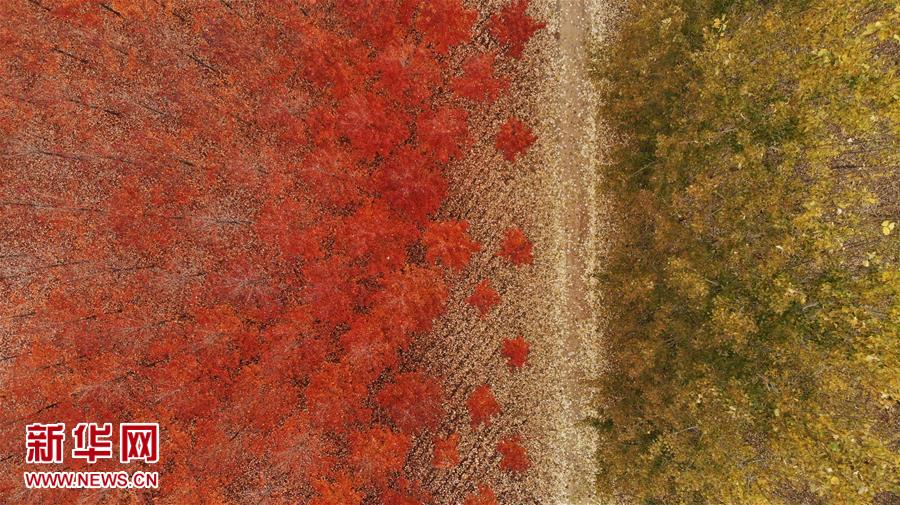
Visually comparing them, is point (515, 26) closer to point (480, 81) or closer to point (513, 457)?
point (480, 81)

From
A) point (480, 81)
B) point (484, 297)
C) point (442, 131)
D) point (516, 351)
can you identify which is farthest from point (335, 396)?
point (480, 81)

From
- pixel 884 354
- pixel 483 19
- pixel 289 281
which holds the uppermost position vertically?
pixel 483 19

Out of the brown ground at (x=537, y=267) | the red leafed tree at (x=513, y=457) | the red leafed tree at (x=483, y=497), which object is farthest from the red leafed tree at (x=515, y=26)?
the red leafed tree at (x=483, y=497)

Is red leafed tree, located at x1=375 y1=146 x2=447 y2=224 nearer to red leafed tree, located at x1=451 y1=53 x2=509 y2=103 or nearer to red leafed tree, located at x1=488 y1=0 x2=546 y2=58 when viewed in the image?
red leafed tree, located at x1=451 y1=53 x2=509 y2=103

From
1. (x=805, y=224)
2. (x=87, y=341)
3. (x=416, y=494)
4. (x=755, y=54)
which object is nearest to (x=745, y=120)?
(x=755, y=54)

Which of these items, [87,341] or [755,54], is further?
[87,341]

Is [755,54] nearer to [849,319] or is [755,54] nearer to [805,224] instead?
[805,224]

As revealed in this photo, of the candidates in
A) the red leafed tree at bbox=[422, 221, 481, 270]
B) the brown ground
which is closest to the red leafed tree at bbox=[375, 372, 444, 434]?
the brown ground

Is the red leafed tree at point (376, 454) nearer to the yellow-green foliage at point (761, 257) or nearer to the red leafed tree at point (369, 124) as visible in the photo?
the yellow-green foliage at point (761, 257)
